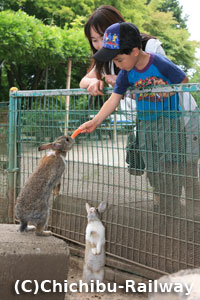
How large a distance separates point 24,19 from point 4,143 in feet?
34.6

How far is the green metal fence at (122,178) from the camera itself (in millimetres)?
3637

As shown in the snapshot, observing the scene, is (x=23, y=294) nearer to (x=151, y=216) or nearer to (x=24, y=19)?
(x=151, y=216)

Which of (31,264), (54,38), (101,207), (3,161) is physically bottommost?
(31,264)

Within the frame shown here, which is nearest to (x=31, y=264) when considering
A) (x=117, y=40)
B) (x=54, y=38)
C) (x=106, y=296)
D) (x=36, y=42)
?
(x=106, y=296)

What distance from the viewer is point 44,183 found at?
353 centimetres

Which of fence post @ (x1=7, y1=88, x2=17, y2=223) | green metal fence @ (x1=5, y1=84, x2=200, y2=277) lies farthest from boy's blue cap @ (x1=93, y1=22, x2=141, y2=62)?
fence post @ (x1=7, y1=88, x2=17, y2=223)

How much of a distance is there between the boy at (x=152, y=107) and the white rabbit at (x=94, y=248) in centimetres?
75

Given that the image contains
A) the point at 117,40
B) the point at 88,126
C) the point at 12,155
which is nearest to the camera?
the point at 117,40

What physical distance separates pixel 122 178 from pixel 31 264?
1.28m

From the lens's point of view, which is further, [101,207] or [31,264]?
[101,207]

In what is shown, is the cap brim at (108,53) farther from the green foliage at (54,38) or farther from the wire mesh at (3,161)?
the green foliage at (54,38)

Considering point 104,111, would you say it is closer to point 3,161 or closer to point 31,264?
point 31,264

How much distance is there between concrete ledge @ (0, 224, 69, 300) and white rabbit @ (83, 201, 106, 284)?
0.49 metres

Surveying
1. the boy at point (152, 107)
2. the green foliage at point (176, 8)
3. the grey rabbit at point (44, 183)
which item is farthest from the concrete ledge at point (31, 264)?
the green foliage at point (176, 8)
